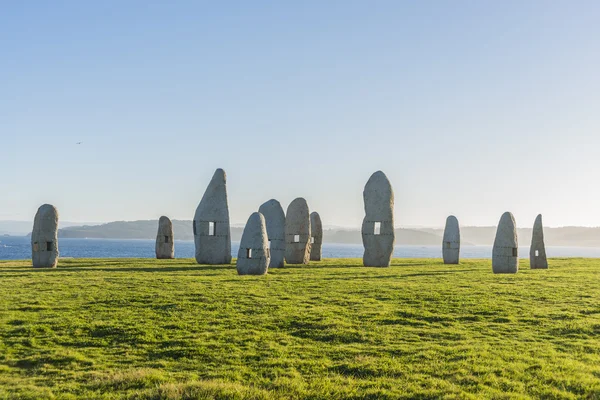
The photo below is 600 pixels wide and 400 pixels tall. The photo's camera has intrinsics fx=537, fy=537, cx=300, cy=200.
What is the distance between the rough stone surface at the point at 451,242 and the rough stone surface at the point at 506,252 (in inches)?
278

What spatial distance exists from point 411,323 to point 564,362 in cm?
378

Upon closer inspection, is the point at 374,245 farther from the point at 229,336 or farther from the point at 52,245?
the point at 229,336

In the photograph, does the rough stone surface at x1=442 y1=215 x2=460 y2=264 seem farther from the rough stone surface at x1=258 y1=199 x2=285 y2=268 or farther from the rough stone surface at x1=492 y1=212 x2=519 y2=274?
the rough stone surface at x1=258 y1=199 x2=285 y2=268

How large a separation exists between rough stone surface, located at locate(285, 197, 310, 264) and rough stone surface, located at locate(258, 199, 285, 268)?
321 centimetres

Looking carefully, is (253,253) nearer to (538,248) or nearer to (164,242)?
(164,242)

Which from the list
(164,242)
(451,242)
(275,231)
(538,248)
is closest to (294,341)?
(275,231)

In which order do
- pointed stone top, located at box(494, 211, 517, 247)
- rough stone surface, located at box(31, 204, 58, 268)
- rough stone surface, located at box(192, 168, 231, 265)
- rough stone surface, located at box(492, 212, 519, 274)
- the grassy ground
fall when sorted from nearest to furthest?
the grassy ground → rough stone surface, located at box(492, 212, 519, 274) → pointed stone top, located at box(494, 211, 517, 247) → rough stone surface, located at box(31, 204, 58, 268) → rough stone surface, located at box(192, 168, 231, 265)

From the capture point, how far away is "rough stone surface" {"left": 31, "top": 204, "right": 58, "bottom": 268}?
26.2 meters

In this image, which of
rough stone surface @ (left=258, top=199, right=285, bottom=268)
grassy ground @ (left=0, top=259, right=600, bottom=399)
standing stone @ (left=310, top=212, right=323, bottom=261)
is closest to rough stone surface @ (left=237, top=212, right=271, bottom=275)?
grassy ground @ (left=0, top=259, right=600, bottom=399)

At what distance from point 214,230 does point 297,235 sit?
5.08 metres

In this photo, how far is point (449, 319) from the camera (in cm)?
1340

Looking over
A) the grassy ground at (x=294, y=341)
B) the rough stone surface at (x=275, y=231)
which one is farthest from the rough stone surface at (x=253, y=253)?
the rough stone surface at (x=275, y=231)

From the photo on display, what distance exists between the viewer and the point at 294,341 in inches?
450

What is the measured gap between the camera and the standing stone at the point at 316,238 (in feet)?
114
